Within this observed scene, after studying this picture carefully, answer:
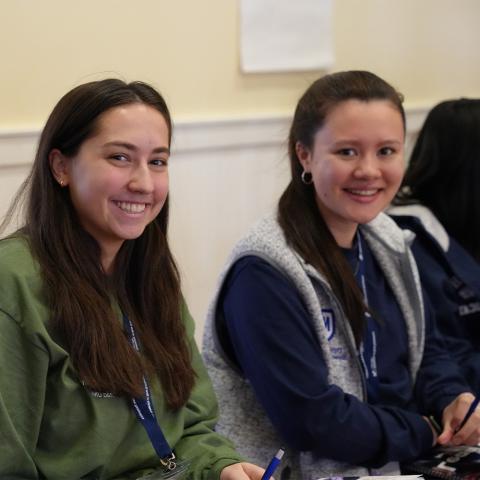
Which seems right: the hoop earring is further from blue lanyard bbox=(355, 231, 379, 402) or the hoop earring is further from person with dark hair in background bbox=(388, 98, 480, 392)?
person with dark hair in background bbox=(388, 98, 480, 392)

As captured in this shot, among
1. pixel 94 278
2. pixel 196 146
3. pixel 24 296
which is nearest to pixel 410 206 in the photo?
pixel 196 146

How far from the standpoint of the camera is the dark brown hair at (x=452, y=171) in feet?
7.32

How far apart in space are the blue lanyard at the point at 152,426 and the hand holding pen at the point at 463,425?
2.05 feet

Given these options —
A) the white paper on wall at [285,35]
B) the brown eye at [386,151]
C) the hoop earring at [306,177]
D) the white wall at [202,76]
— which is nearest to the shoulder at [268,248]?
the hoop earring at [306,177]

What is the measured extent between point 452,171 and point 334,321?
0.71 metres

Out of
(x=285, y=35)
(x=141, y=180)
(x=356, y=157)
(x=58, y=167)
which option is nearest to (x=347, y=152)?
(x=356, y=157)

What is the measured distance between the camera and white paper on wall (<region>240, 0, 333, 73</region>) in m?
2.70

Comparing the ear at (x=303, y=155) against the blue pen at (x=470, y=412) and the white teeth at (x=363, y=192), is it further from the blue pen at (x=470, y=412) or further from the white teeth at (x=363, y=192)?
the blue pen at (x=470, y=412)

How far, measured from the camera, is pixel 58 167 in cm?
143

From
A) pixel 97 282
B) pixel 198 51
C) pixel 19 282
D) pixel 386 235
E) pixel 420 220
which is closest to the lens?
pixel 19 282

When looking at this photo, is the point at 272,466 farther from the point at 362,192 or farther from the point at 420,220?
the point at 420,220

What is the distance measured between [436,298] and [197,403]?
2.62 ft

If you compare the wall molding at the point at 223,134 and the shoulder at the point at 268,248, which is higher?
the wall molding at the point at 223,134

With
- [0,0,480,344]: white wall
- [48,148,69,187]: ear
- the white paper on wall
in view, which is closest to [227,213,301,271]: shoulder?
[48,148,69,187]: ear
